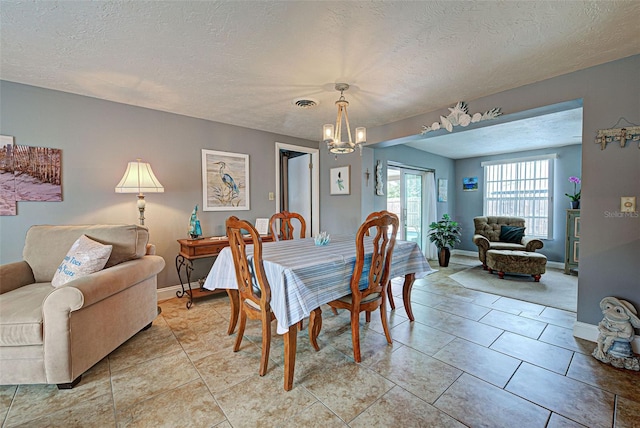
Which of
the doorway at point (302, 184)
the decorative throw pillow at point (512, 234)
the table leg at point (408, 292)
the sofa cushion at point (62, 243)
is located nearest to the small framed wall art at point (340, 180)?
the doorway at point (302, 184)

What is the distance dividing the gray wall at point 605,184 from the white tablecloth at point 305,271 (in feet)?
4.42

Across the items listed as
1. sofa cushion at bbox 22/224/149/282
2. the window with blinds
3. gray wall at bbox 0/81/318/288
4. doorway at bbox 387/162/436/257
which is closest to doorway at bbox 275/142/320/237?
gray wall at bbox 0/81/318/288

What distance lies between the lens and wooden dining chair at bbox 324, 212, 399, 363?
198cm

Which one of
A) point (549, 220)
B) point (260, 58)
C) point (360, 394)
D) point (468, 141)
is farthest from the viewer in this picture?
point (549, 220)

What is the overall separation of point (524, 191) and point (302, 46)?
5737 mm

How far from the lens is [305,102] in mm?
3004

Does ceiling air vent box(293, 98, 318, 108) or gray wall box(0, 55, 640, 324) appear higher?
ceiling air vent box(293, 98, 318, 108)

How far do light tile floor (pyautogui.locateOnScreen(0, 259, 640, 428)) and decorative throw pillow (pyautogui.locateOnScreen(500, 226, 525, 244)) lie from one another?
275 cm

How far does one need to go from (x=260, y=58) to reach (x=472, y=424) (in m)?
2.75

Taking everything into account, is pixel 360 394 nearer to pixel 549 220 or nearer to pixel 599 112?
pixel 599 112

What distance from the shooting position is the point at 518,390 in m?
1.70

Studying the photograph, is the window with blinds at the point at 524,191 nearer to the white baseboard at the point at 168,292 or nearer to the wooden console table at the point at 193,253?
the wooden console table at the point at 193,253

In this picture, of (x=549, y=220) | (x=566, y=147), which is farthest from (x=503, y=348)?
(x=566, y=147)

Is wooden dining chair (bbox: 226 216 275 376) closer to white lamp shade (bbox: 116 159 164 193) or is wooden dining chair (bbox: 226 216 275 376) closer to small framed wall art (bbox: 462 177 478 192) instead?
white lamp shade (bbox: 116 159 164 193)
